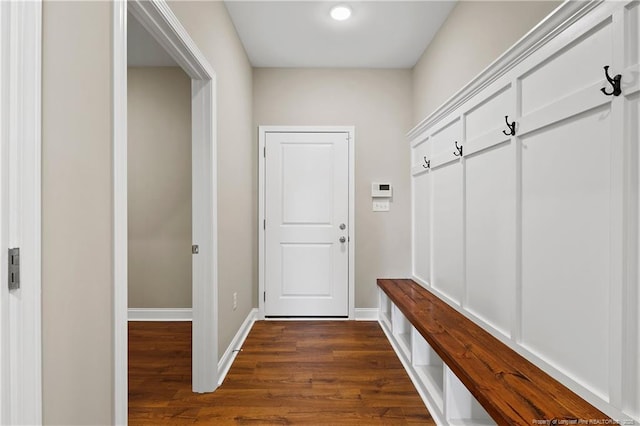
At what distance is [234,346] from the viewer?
9.05ft

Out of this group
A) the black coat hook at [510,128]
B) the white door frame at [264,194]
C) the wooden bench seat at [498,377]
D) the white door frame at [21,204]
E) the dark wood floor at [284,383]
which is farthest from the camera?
the white door frame at [264,194]

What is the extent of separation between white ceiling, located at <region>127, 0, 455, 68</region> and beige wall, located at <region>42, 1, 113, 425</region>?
1.85 meters

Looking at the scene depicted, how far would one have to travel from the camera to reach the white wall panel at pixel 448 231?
2363 mm

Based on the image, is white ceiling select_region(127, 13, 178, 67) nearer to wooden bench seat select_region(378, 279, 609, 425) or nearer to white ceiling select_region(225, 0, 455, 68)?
white ceiling select_region(225, 0, 455, 68)

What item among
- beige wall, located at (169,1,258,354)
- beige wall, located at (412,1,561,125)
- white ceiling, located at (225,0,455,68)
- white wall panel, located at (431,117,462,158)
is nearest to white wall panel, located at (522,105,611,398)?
beige wall, located at (412,1,561,125)

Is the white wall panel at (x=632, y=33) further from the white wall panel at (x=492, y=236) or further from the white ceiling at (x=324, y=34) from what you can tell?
the white ceiling at (x=324, y=34)

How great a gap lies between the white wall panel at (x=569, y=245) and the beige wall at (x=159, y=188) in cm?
312

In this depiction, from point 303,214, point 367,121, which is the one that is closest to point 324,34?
point 367,121

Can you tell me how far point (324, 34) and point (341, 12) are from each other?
1.19 feet

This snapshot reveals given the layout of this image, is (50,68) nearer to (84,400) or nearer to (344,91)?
(84,400)

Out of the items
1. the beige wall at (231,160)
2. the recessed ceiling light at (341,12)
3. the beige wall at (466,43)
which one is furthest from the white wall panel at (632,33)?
the recessed ceiling light at (341,12)

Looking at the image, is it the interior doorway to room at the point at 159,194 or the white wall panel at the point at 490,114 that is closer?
the white wall panel at the point at 490,114

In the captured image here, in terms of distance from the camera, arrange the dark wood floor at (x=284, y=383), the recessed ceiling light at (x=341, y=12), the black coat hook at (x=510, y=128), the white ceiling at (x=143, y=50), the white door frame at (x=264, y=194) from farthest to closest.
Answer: the white door frame at (x=264, y=194)
the white ceiling at (x=143, y=50)
the recessed ceiling light at (x=341, y=12)
the dark wood floor at (x=284, y=383)
the black coat hook at (x=510, y=128)

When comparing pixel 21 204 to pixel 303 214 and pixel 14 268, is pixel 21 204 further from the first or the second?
pixel 303 214
